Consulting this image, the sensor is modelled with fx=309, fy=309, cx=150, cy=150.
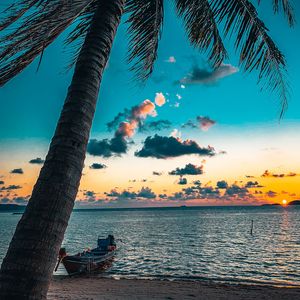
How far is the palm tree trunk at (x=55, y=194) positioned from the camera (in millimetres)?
2223

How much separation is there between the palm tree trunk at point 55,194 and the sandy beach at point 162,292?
14.0 metres

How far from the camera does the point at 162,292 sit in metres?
17.4

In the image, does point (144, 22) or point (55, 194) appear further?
point (144, 22)

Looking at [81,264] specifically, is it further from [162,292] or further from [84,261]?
[162,292]

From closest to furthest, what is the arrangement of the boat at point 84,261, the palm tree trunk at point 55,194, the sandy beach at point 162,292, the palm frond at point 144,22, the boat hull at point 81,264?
1. the palm tree trunk at point 55,194
2. the palm frond at point 144,22
3. the sandy beach at point 162,292
4. the boat at point 84,261
5. the boat hull at point 81,264

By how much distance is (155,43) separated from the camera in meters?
6.32

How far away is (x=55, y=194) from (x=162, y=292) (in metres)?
16.8

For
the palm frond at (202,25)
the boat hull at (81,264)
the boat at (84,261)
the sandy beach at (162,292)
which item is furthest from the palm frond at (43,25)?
the boat hull at (81,264)

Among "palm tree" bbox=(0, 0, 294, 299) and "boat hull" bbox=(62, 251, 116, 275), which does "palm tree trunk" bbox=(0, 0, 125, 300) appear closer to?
"palm tree" bbox=(0, 0, 294, 299)

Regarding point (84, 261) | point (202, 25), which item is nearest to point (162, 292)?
point (84, 261)

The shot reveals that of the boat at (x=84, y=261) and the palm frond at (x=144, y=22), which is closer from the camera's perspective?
the palm frond at (x=144, y=22)

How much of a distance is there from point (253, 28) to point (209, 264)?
29.1 m

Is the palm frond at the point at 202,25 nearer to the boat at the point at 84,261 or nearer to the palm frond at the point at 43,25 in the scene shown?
the palm frond at the point at 43,25

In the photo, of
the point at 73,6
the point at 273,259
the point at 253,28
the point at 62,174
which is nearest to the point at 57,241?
the point at 62,174
